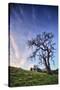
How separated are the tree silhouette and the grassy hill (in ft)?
0.40

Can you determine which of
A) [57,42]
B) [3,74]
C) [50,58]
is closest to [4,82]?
[3,74]

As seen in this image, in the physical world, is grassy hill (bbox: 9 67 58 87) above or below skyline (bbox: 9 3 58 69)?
below

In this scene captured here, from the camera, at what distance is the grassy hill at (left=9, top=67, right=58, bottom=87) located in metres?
3.28

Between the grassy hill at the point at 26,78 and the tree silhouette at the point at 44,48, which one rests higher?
the tree silhouette at the point at 44,48

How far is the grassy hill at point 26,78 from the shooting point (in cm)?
328

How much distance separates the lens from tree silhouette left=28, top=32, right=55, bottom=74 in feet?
11.1

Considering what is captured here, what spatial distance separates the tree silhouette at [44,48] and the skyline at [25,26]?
58 millimetres

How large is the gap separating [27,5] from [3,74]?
1.01 metres

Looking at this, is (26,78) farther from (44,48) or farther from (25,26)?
(25,26)

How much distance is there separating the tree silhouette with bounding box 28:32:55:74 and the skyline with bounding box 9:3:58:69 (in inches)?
2.3

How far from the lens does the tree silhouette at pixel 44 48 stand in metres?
3.37

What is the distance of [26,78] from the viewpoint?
10.9ft

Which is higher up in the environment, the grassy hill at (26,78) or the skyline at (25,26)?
the skyline at (25,26)

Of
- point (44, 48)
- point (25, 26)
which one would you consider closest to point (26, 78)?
point (44, 48)
